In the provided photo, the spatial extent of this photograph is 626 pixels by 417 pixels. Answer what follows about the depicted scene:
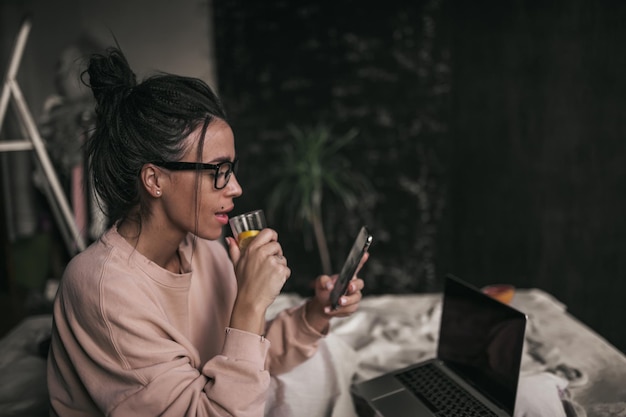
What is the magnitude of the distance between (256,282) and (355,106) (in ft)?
8.11

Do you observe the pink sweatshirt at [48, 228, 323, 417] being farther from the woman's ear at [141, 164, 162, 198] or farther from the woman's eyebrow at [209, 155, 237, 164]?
the woman's eyebrow at [209, 155, 237, 164]

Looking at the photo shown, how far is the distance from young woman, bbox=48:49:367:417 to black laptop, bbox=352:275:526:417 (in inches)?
10.0

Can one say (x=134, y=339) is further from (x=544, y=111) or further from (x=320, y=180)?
(x=544, y=111)

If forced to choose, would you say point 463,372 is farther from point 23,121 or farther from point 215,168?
point 23,121

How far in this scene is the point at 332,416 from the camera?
125 centimetres

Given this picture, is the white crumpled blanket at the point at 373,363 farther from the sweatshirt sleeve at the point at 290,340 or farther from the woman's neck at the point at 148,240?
the woman's neck at the point at 148,240

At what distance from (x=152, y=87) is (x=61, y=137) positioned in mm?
2215

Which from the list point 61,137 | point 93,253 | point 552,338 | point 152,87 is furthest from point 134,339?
point 61,137

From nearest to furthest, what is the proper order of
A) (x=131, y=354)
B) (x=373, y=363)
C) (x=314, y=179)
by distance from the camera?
(x=131, y=354) < (x=373, y=363) < (x=314, y=179)

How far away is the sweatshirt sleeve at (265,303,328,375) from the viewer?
137cm

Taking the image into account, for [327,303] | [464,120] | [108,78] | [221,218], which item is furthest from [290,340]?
[464,120]

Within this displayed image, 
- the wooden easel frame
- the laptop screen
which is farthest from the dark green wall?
the laptop screen

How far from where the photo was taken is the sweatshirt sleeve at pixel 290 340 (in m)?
1.37

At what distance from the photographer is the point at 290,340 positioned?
1.38 m
